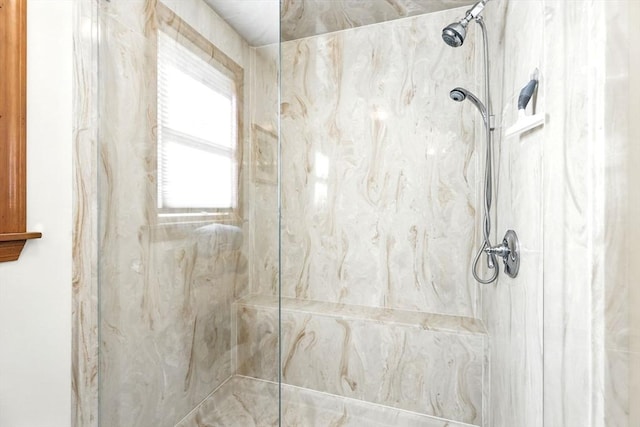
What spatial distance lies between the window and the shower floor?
54 cm

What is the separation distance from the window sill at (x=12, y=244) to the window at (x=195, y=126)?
1.15ft

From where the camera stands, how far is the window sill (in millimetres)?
879

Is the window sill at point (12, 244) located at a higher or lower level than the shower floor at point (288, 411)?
higher

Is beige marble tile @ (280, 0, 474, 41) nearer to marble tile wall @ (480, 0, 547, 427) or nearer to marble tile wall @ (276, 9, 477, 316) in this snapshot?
marble tile wall @ (276, 9, 477, 316)

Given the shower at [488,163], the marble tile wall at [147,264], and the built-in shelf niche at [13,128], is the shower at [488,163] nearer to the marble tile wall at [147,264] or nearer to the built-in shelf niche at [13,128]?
the marble tile wall at [147,264]

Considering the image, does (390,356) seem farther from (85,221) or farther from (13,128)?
(13,128)

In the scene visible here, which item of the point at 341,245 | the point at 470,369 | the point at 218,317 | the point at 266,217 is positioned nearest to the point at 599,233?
the point at 266,217

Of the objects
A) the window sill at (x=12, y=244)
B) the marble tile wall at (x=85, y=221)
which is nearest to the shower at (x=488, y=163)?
the marble tile wall at (x=85, y=221)

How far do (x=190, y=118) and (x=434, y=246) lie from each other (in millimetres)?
1295

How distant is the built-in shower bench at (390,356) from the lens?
4.90 ft

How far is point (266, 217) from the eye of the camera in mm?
982

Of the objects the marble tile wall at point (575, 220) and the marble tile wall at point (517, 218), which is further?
the marble tile wall at point (517, 218)

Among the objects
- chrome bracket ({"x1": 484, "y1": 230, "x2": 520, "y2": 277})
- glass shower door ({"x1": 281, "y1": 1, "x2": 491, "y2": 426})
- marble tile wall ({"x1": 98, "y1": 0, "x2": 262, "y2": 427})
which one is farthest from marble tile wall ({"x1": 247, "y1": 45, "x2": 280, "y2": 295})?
glass shower door ({"x1": 281, "y1": 1, "x2": 491, "y2": 426})

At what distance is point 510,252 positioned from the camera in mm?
1069
